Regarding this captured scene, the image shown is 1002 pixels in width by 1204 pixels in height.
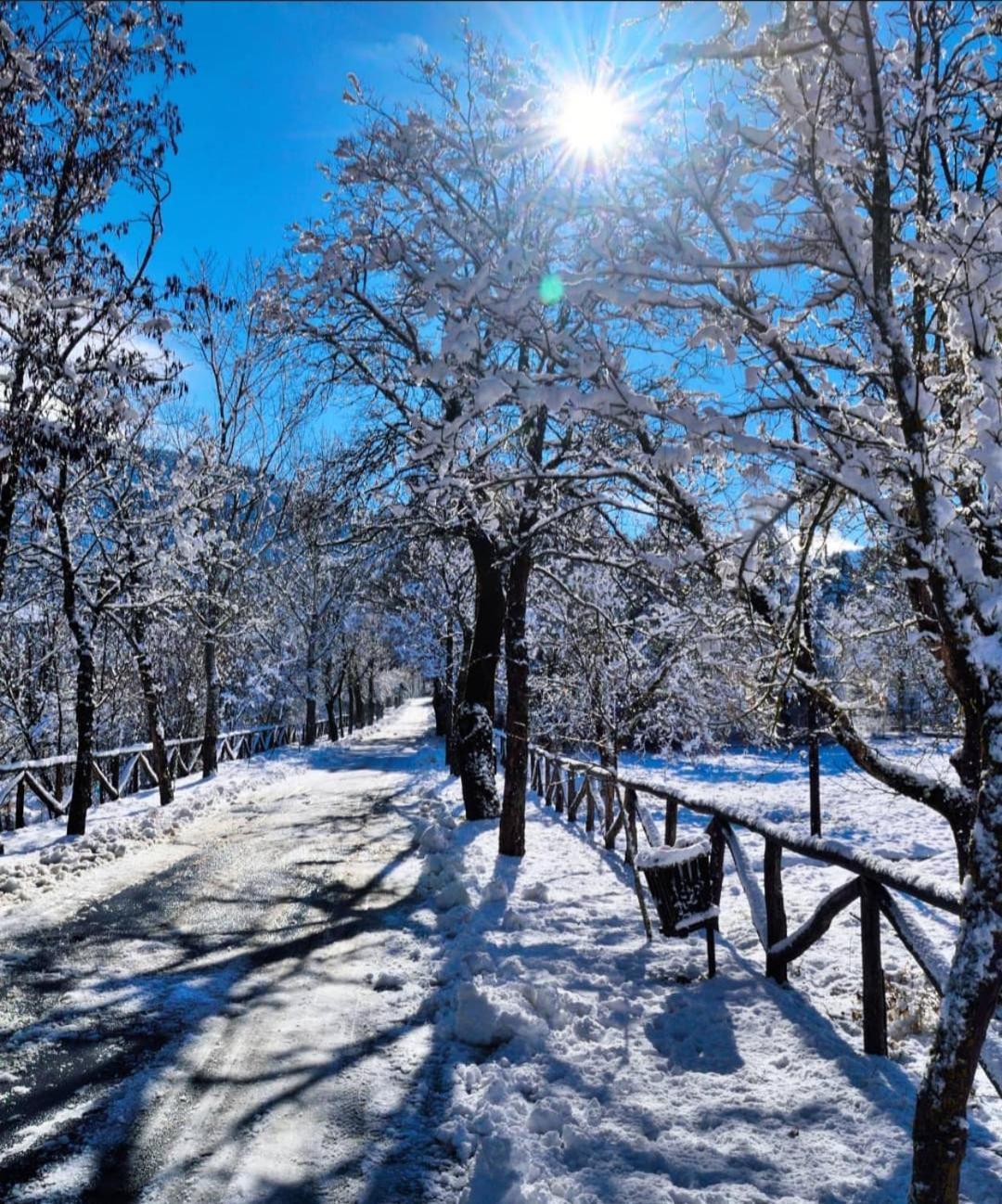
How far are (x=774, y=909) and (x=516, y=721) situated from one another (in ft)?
14.6

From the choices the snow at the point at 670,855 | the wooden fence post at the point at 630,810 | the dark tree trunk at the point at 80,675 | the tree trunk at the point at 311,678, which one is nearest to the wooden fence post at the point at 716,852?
the snow at the point at 670,855

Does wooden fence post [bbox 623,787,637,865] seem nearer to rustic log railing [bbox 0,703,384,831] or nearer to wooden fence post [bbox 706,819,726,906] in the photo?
wooden fence post [bbox 706,819,726,906]

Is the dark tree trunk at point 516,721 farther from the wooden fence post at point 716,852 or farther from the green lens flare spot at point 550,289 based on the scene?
the green lens flare spot at point 550,289

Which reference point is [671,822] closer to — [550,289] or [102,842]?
A: [550,289]

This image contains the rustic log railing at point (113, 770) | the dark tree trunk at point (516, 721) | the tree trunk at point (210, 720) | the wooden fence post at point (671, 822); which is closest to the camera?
the wooden fence post at point (671, 822)

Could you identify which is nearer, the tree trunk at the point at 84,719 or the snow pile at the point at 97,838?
the snow pile at the point at 97,838

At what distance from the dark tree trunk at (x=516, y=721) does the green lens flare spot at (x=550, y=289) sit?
6375 mm

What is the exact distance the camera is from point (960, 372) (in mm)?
3061

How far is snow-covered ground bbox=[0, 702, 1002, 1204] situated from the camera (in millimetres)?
3492

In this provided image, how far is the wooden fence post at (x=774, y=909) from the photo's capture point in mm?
5535

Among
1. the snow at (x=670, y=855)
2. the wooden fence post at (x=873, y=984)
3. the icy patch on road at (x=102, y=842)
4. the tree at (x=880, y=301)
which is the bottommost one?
the icy patch on road at (x=102, y=842)

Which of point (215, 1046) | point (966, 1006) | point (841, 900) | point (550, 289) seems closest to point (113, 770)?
point (215, 1046)

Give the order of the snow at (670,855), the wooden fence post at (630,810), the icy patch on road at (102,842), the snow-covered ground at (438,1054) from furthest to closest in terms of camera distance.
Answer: the icy patch on road at (102,842)
the wooden fence post at (630,810)
the snow at (670,855)
the snow-covered ground at (438,1054)

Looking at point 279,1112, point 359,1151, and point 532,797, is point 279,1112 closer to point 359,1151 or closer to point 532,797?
point 359,1151
